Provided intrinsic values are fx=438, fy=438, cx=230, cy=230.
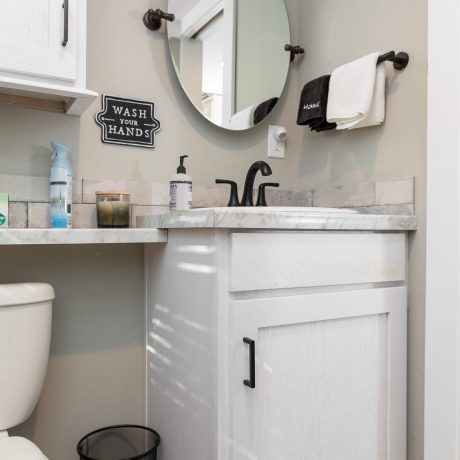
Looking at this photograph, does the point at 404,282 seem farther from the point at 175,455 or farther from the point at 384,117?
the point at 175,455

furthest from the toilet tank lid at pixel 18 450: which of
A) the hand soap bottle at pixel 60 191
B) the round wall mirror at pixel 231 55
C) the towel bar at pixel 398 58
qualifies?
the towel bar at pixel 398 58

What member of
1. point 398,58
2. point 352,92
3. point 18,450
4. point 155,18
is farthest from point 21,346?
point 398,58

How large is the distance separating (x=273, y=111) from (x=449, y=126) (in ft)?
2.36

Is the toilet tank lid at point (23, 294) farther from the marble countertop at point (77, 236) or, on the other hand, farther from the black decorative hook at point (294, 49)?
the black decorative hook at point (294, 49)

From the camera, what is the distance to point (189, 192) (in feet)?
4.59

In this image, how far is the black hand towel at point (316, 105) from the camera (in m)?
1.49

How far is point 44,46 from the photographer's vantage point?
110 cm

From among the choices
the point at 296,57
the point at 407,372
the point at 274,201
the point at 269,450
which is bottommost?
the point at 269,450

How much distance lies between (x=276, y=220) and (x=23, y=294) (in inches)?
26.1

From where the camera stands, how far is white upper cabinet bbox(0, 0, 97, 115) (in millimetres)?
1068

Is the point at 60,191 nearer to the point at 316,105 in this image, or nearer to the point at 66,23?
the point at 66,23

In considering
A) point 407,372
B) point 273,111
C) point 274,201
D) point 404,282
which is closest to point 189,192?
point 274,201

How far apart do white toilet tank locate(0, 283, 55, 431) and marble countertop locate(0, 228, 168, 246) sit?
146mm

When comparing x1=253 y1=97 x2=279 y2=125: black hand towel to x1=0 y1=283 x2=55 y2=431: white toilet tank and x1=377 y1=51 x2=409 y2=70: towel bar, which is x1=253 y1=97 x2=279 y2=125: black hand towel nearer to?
x1=377 y1=51 x2=409 y2=70: towel bar
